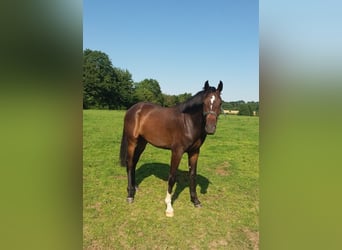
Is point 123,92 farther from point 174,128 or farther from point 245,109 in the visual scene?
point 245,109

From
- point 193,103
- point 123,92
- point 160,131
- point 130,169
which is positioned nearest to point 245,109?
point 193,103

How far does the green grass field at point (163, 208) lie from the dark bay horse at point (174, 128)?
0.25 metres

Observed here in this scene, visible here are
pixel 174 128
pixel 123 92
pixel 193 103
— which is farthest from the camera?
pixel 123 92

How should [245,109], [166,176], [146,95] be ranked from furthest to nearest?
[146,95], [166,176], [245,109]

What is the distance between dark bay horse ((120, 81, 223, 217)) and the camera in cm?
279

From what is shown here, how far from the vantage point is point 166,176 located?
5.05 metres

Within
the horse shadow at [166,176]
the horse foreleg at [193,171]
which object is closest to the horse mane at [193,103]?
the horse foreleg at [193,171]

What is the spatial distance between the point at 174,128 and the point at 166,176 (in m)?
2.01

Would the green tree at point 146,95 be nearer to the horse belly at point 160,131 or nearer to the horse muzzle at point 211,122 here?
the horse belly at point 160,131

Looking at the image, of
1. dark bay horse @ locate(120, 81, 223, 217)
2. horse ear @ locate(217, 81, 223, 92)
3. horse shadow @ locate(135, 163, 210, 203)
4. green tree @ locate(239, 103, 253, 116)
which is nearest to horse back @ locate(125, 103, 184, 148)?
dark bay horse @ locate(120, 81, 223, 217)

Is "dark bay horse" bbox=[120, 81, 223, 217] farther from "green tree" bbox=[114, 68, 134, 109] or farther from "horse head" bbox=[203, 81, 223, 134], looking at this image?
"green tree" bbox=[114, 68, 134, 109]

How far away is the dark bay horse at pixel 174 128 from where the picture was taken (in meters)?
2.79
